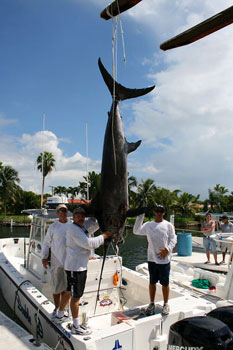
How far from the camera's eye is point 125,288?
550 centimetres

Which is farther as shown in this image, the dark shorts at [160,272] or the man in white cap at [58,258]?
the man in white cap at [58,258]

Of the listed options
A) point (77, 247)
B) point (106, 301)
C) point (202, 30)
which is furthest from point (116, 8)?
point (106, 301)

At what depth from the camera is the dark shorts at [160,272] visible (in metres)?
3.74

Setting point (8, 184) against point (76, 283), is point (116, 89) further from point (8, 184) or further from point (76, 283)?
point (8, 184)

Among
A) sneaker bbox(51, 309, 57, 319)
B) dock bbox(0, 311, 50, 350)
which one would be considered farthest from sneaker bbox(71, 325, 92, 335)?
sneaker bbox(51, 309, 57, 319)

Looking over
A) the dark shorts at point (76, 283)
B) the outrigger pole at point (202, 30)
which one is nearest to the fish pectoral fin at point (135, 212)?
the dark shorts at point (76, 283)

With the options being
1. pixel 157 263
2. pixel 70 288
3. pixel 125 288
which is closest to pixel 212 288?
pixel 125 288

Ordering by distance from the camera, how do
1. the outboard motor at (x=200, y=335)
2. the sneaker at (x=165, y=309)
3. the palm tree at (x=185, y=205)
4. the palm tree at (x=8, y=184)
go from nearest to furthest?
the outboard motor at (x=200, y=335) < the sneaker at (x=165, y=309) < the palm tree at (x=8, y=184) < the palm tree at (x=185, y=205)

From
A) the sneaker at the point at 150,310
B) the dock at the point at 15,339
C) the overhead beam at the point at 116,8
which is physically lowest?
the dock at the point at 15,339

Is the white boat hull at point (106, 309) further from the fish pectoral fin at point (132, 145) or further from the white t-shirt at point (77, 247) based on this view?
the fish pectoral fin at point (132, 145)

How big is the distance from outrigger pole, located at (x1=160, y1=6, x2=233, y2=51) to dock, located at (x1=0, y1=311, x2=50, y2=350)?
11.2 feet

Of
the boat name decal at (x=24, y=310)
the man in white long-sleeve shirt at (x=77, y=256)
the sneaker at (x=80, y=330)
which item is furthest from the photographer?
the boat name decal at (x=24, y=310)

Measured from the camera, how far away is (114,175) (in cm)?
308

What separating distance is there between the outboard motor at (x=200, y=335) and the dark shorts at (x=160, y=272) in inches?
49.4
